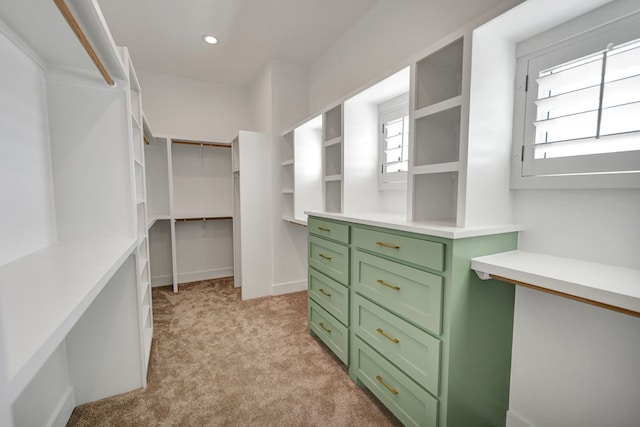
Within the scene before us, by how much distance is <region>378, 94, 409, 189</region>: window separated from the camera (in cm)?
198

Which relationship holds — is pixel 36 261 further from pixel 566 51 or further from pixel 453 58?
pixel 566 51

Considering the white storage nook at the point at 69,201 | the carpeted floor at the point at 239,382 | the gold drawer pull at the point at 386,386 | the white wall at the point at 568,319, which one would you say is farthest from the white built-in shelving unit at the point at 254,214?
the white wall at the point at 568,319

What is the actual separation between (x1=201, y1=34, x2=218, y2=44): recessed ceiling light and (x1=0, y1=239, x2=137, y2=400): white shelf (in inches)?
89.9

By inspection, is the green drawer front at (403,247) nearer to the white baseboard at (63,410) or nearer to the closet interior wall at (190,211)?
the white baseboard at (63,410)

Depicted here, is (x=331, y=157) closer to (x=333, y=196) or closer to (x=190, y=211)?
(x=333, y=196)

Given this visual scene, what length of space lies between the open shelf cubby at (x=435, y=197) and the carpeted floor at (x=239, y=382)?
3.63ft

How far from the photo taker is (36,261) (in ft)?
3.54

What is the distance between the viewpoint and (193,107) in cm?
373

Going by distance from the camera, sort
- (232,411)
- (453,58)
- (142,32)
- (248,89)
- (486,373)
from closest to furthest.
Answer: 1. (486,373)
2. (453,58)
3. (232,411)
4. (142,32)
5. (248,89)

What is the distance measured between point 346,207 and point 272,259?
1484 mm

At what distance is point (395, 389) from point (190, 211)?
11.1ft

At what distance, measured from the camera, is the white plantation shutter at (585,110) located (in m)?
1.01

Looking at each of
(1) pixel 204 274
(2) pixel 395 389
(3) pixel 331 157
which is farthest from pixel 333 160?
(1) pixel 204 274

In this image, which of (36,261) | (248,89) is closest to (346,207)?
(36,261)
